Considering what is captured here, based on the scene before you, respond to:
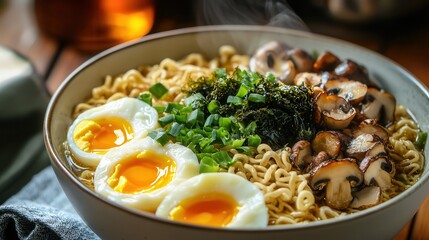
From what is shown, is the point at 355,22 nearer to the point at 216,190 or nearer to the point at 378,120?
the point at 378,120

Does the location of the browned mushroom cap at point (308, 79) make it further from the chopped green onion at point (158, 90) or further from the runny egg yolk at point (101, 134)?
the runny egg yolk at point (101, 134)

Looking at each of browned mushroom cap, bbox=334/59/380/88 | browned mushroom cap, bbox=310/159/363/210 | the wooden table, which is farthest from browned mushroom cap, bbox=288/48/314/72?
the wooden table

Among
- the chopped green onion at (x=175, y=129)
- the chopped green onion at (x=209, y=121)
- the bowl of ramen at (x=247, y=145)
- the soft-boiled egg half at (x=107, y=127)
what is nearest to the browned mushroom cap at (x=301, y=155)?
the bowl of ramen at (x=247, y=145)

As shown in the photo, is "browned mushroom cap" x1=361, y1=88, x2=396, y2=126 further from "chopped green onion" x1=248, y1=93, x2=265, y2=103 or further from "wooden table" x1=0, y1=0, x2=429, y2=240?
"wooden table" x1=0, y1=0, x2=429, y2=240

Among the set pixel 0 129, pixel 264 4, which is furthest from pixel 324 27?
pixel 0 129

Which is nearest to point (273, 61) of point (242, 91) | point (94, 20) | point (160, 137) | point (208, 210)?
point (242, 91)

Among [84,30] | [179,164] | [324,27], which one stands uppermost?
[179,164]
